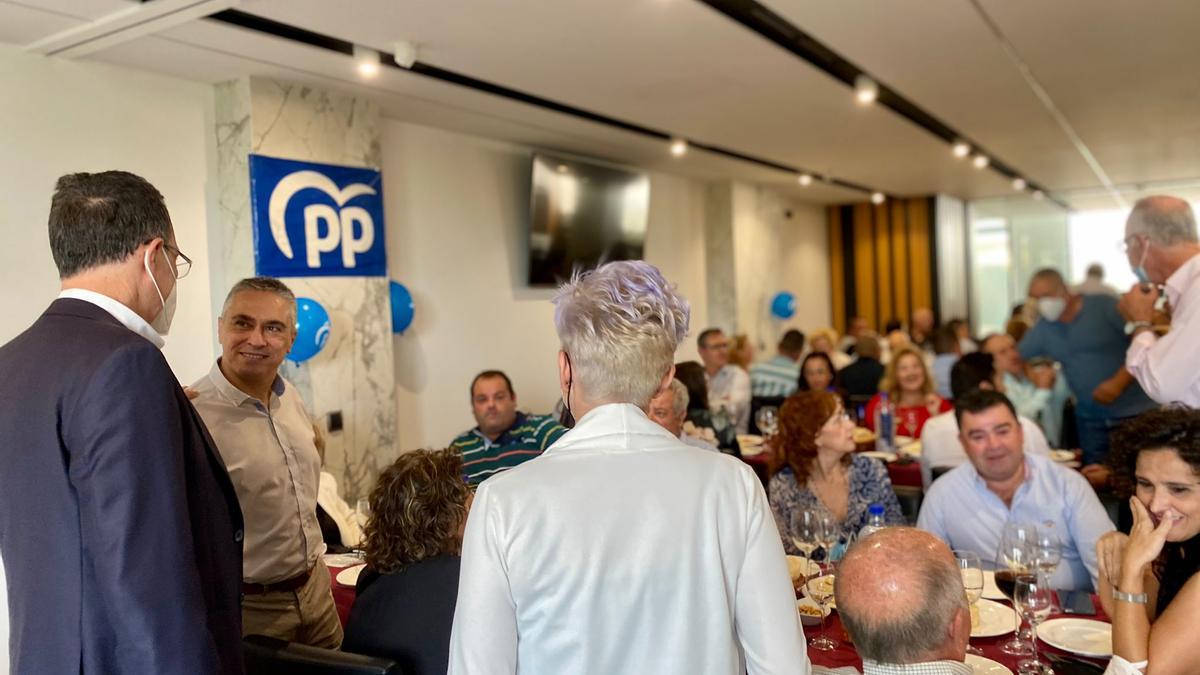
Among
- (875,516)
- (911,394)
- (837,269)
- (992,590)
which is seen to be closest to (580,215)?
(911,394)

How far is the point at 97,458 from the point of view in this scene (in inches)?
57.5

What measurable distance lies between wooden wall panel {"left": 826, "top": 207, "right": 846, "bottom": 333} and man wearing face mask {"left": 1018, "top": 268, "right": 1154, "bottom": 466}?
7.01 metres

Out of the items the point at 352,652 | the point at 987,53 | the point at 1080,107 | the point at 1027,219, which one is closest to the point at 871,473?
the point at 352,652

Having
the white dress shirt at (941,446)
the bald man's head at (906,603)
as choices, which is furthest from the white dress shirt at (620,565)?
the white dress shirt at (941,446)

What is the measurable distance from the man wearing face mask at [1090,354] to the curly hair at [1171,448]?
300 centimetres

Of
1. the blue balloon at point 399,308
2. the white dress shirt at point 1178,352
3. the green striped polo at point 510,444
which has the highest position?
the blue balloon at point 399,308

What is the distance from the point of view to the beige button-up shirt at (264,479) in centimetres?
244

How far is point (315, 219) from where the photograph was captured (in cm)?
486

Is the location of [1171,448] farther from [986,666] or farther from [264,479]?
[264,479]

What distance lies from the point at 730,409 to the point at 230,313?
175 inches

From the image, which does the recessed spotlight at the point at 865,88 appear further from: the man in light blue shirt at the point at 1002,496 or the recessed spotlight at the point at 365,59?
the recessed spotlight at the point at 365,59

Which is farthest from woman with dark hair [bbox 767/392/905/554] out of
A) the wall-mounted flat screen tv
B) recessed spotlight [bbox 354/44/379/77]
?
the wall-mounted flat screen tv

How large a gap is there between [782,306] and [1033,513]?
7.50 m

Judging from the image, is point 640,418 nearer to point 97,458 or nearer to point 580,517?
point 580,517
